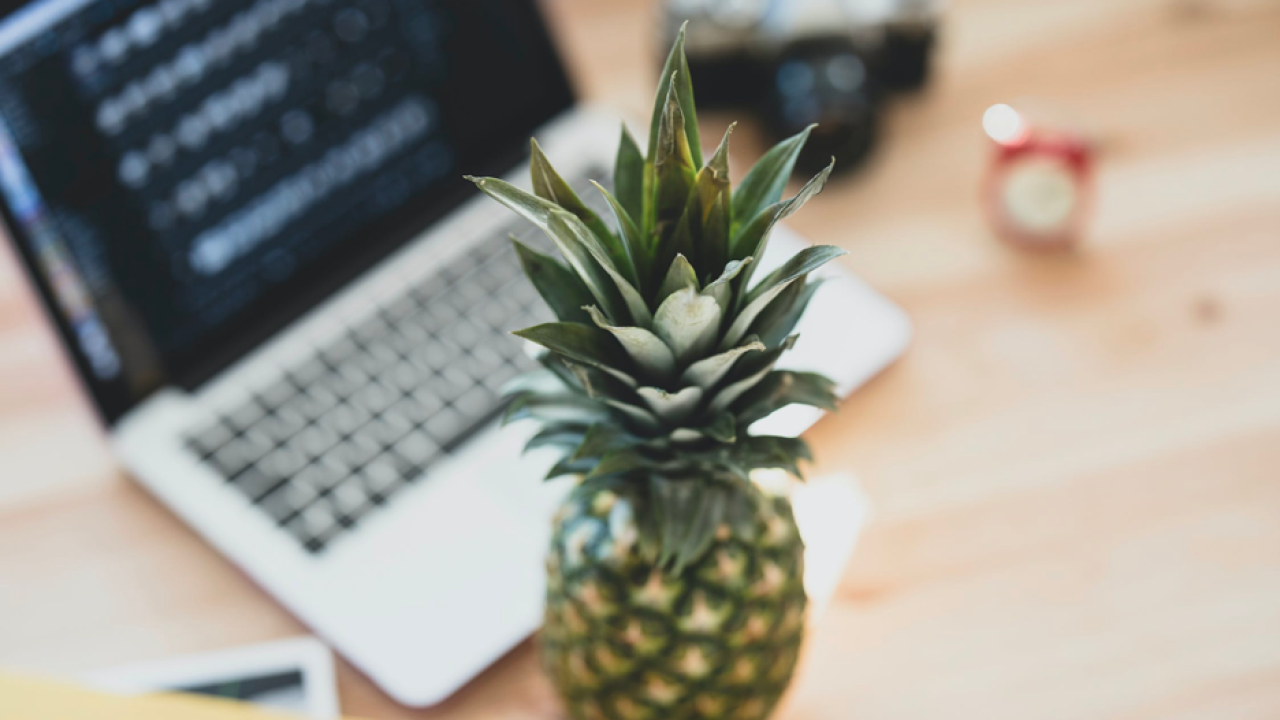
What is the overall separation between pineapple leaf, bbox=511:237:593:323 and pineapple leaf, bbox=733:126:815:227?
0.08 meters

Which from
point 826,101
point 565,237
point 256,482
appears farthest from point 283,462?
point 826,101

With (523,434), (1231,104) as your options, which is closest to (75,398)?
(523,434)

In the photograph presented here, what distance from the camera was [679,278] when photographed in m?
0.45

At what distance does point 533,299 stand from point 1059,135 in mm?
376

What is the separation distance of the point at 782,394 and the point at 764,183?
96 mm

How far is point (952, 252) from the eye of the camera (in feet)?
2.65

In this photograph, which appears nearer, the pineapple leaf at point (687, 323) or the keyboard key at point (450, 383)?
the pineapple leaf at point (687, 323)

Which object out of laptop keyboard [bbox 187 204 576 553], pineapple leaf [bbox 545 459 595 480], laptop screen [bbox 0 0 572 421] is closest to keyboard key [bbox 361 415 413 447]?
laptop keyboard [bbox 187 204 576 553]

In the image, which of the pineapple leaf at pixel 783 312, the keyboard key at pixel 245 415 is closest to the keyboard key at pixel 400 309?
the keyboard key at pixel 245 415

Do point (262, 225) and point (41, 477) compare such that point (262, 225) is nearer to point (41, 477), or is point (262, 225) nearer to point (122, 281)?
point (122, 281)

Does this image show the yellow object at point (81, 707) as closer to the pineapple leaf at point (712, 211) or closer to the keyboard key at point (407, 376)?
the pineapple leaf at point (712, 211)

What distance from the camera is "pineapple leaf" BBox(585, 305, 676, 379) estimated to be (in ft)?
1.49

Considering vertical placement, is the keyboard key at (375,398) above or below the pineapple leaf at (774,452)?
above

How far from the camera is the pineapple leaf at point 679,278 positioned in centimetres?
43
